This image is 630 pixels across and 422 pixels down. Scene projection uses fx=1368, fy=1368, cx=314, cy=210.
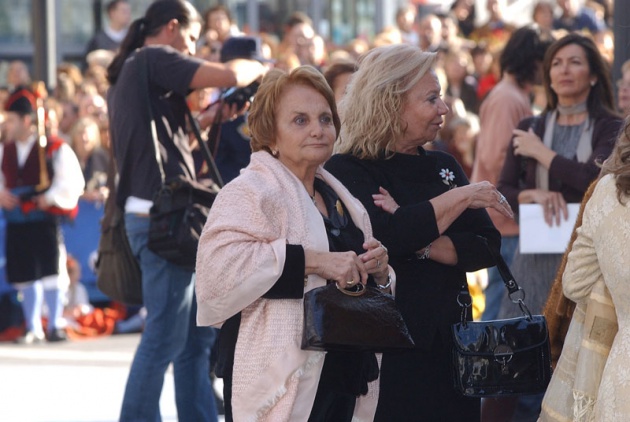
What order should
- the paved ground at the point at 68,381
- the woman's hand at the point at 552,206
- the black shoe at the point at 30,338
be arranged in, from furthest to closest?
1. the black shoe at the point at 30,338
2. the paved ground at the point at 68,381
3. the woman's hand at the point at 552,206

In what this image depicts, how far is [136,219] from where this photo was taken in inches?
250

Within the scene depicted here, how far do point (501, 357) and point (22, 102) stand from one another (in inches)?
324

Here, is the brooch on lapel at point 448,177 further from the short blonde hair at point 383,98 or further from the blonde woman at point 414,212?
the short blonde hair at point 383,98

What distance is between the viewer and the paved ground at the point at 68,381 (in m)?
8.35

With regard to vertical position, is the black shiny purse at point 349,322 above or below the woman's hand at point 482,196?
below

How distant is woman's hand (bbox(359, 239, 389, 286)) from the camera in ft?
14.2

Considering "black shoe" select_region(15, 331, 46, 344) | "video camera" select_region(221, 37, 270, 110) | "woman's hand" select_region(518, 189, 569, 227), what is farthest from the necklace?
"black shoe" select_region(15, 331, 46, 344)

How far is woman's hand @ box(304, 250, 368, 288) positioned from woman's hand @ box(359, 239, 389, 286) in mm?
88

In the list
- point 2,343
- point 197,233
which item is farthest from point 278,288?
point 2,343

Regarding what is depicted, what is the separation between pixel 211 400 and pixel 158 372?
44cm

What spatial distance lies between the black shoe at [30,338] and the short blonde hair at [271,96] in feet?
25.8

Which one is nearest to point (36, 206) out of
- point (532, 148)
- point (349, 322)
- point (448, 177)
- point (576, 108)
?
point (532, 148)

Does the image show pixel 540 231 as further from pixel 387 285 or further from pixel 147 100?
pixel 387 285

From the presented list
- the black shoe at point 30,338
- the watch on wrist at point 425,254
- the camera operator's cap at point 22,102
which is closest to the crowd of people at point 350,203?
the watch on wrist at point 425,254
